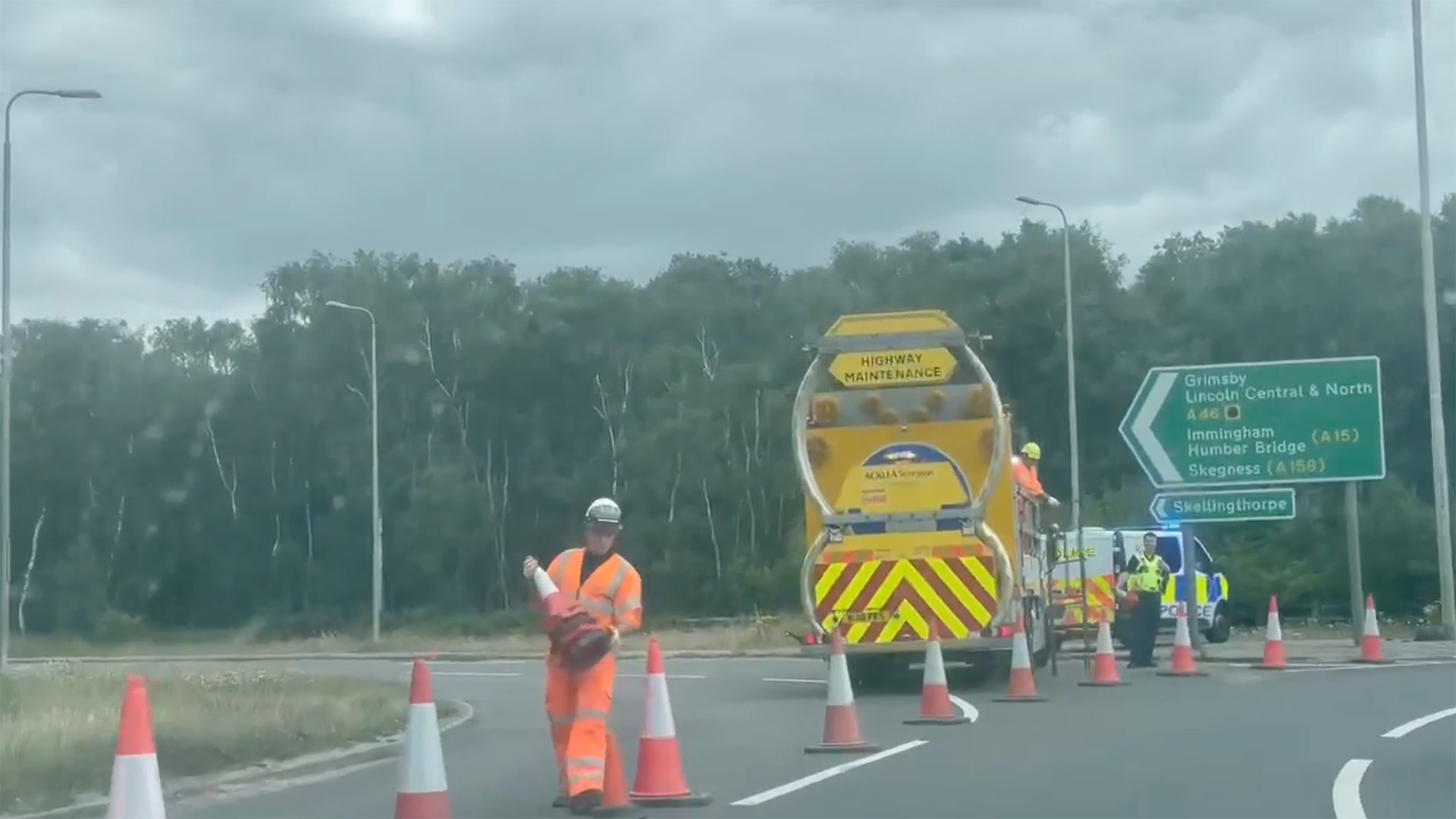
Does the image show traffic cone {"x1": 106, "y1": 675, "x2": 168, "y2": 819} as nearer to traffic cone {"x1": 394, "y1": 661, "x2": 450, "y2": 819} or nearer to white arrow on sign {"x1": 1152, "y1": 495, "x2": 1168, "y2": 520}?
traffic cone {"x1": 394, "y1": 661, "x2": 450, "y2": 819}

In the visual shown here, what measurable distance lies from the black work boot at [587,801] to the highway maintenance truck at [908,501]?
975 cm

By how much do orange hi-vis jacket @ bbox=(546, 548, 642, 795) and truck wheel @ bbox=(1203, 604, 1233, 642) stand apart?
24.7m

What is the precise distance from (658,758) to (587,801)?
961 mm

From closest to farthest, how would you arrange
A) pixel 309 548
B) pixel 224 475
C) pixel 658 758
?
pixel 658 758 → pixel 309 548 → pixel 224 475

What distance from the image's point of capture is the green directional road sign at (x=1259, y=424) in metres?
27.8

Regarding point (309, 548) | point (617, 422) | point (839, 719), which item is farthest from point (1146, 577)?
point (309, 548)

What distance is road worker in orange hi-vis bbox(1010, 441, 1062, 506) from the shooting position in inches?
832

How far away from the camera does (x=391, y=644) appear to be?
46.8 meters

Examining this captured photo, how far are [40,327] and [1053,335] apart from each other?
39698mm

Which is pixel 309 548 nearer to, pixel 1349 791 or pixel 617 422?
pixel 617 422

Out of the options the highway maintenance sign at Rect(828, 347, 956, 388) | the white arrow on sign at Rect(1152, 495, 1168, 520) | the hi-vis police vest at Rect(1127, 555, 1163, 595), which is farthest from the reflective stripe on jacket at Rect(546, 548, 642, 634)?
the white arrow on sign at Rect(1152, 495, 1168, 520)

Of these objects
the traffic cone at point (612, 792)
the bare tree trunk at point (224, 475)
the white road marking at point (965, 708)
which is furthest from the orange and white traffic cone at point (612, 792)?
the bare tree trunk at point (224, 475)

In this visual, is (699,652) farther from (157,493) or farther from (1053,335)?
(157,493)

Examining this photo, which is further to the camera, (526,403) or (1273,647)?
(526,403)
